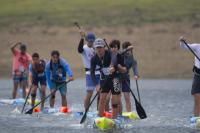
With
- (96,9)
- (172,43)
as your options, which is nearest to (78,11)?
(96,9)

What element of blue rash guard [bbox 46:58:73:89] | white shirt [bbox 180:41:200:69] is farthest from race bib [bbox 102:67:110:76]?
blue rash guard [bbox 46:58:73:89]

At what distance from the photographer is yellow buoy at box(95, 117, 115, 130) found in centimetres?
1989

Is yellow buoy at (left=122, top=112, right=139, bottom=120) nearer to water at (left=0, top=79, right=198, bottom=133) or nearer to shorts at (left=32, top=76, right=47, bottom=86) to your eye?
water at (left=0, top=79, right=198, bottom=133)

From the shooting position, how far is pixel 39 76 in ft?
81.7

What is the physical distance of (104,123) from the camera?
19.9 metres

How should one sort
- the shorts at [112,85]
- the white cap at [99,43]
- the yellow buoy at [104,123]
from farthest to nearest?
the shorts at [112,85]
the white cap at [99,43]
the yellow buoy at [104,123]

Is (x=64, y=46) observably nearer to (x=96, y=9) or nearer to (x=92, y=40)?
(x=96, y=9)

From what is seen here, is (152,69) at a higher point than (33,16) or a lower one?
lower

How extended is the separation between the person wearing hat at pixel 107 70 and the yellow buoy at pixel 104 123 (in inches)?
22.2

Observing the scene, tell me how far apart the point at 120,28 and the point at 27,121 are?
3885 centimetres

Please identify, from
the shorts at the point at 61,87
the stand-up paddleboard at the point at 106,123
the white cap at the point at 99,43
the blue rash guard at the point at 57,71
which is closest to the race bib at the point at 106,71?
the white cap at the point at 99,43

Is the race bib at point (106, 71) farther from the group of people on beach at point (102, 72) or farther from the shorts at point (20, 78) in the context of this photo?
the shorts at point (20, 78)

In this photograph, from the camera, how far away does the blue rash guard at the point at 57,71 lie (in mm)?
24266

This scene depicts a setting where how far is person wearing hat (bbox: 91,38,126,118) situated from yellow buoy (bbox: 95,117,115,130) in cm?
56
